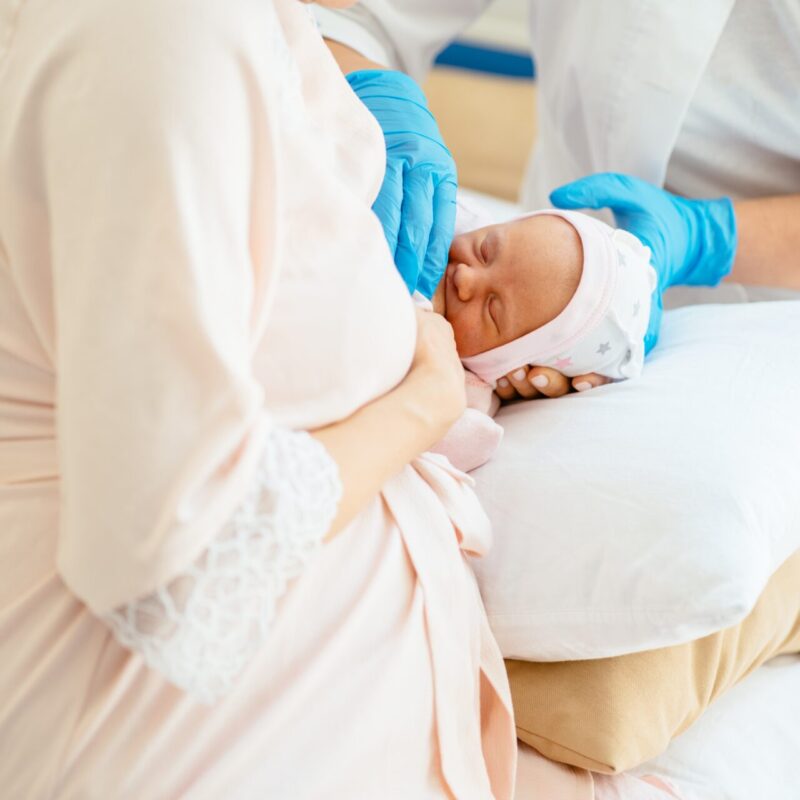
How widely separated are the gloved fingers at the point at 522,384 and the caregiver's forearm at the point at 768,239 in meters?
0.44

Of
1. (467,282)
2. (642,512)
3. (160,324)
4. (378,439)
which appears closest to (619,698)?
(642,512)

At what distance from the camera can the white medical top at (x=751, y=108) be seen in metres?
1.41

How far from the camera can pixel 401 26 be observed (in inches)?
65.0

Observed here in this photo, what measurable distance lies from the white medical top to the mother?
2.57ft

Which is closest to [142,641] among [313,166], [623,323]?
[313,166]

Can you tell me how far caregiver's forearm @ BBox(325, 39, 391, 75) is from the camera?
1405 millimetres

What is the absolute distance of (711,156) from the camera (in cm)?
152

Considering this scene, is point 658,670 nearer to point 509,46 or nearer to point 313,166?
point 313,166

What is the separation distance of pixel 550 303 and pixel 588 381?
0.12 m

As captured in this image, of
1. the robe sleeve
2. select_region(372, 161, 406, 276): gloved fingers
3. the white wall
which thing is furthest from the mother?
the white wall

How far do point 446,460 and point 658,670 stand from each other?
308 mm

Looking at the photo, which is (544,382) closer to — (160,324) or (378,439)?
(378,439)

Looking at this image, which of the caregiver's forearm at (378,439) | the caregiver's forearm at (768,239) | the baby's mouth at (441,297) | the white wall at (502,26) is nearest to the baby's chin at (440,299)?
the baby's mouth at (441,297)

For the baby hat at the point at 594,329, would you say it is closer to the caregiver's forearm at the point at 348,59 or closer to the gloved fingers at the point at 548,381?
the gloved fingers at the point at 548,381
